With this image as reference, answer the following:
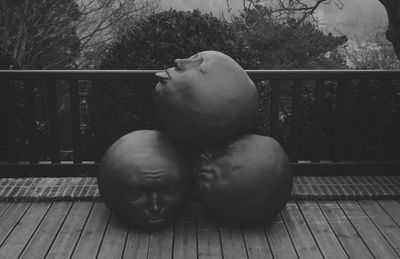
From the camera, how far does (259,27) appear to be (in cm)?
1212

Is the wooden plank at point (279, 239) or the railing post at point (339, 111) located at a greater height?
the railing post at point (339, 111)

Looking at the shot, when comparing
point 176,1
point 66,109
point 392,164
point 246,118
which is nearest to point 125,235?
point 246,118

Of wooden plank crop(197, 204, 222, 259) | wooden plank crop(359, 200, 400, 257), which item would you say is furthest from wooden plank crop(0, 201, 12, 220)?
wooden plank crop(359, 200, 400, 257)

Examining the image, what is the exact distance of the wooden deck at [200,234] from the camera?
10.3 ft

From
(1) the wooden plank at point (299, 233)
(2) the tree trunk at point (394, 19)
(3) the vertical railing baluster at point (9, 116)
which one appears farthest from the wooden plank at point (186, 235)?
(2) the tree trunk at point (394, 19)

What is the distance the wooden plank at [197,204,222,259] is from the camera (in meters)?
3.14

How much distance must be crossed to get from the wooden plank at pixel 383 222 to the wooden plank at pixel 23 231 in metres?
2.26

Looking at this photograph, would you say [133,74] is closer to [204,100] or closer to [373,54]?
[204,100]

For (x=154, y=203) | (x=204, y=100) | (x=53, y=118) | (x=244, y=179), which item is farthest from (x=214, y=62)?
(x=53, y=118)

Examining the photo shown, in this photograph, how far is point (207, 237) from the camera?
3354 millimetres

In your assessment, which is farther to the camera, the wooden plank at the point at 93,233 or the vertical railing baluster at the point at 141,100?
the vertical railing baluster at the point at 141,100

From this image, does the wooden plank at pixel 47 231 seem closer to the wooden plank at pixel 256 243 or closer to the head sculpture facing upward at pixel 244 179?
the head sculpture facing upward at pixel 244 179

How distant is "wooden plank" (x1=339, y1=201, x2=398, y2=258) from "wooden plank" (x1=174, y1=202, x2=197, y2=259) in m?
1.07

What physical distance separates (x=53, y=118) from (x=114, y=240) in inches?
53.4
